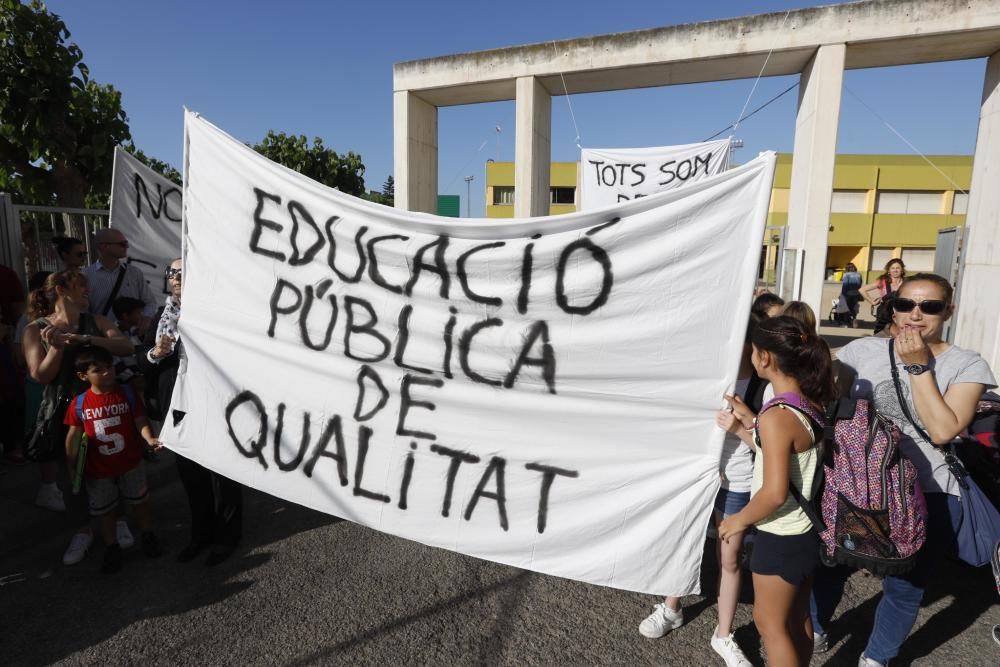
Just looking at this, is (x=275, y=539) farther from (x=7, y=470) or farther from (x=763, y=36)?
(x=763, y=36)

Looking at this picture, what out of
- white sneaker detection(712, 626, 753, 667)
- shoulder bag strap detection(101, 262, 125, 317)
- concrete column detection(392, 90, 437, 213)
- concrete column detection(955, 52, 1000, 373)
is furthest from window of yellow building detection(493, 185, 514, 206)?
white sneaker detection(712, 626, 753, 667)

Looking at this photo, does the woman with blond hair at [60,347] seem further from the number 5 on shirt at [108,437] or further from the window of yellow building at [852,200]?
the window of yellow building at [852,200]

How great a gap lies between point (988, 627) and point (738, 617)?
3.78 ft

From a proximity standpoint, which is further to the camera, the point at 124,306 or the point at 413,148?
the point at 413,148

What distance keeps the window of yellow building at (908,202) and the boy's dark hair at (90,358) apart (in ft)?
133

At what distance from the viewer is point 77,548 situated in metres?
3.20

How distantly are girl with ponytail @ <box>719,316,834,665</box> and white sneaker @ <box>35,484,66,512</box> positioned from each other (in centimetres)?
392

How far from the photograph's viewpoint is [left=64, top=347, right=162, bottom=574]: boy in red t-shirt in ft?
10.2

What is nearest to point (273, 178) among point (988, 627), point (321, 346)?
point (321, 346)

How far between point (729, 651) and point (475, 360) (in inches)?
63.3

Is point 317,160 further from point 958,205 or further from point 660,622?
point 958,205

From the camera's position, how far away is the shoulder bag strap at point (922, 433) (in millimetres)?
2211

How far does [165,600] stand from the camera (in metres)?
2.82

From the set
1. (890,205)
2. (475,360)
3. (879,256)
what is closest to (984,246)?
(475,360)
